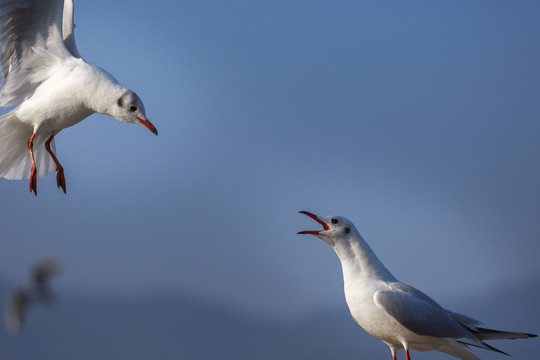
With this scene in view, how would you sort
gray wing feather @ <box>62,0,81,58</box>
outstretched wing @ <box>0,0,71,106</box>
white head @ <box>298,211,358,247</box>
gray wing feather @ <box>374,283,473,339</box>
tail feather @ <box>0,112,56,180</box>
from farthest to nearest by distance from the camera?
1. gray wing feather @ <box>62,0,81,58</box>
2. tail feather @ <box>0,112,56,180</box>
3. outstretched wing @ <box>0,0,71,106</box>
4. white head @ <box>298,211,358,247</box>
5. gray wing feather @ <box>374,283,473,339</box>

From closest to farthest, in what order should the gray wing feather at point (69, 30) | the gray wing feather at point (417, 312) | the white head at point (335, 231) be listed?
the gray wing feather at point (417, 312)
the white head at point (335, 231)
the gray wing feather at point (69, 30)

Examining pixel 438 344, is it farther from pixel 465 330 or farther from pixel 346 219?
pixel 346 219

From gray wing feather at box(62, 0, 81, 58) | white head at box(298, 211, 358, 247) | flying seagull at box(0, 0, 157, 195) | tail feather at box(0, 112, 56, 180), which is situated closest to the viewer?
white head at box(298, 211, 358, 247)

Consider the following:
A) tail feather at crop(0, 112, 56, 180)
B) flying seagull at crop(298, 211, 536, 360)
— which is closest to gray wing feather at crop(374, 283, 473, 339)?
flying seagull at crop(298, 211, 536, 360)

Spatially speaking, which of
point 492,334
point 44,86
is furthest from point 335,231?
point 44,86

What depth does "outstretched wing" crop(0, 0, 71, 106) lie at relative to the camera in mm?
3205

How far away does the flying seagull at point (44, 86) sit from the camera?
3.01 metres

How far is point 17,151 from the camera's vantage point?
3.48 metres

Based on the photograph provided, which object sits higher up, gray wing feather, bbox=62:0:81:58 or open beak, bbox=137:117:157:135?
gray wing feather, bbox=62:0:81:58

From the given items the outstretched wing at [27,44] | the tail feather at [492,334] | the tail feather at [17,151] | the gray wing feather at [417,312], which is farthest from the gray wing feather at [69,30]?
the tail feather at [492,334]

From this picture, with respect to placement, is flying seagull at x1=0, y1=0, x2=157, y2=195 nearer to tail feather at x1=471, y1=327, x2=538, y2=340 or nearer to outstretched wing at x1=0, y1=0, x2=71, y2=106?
outstretched wing at x1=0, y1=0, x2=71, y2=106

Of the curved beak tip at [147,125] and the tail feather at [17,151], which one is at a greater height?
the curved beak tip at [147,125]

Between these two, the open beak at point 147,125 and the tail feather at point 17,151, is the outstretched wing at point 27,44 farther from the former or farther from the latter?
the open beak at point 147,125

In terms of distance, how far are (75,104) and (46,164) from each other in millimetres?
768
